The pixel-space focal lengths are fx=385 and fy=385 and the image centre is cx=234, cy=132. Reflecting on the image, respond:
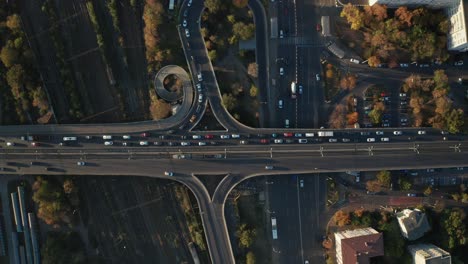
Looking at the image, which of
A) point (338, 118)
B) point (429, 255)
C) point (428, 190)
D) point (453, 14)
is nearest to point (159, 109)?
point (338, 118)

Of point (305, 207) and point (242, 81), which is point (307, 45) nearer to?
point (242, 81)

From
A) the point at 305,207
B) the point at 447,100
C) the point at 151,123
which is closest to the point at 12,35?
the point at 151,123

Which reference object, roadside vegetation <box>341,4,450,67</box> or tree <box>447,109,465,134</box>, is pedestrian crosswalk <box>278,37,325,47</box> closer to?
roadside vegetation <box>341,4,450,67</box>

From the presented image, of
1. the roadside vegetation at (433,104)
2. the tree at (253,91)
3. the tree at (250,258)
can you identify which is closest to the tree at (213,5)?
the tree at (253,91)

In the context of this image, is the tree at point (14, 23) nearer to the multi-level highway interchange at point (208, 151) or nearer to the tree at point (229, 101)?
the multi-level highway interchange at point (208, 151)

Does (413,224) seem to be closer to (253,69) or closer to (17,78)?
(253,69)
